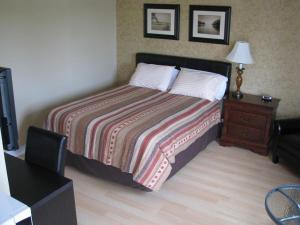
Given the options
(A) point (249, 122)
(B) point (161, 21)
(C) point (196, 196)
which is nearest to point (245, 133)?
(A) point (249, 122)

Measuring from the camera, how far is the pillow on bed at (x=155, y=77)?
4.25m

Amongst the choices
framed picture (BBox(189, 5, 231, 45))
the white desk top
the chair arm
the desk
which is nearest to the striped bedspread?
the chair arm

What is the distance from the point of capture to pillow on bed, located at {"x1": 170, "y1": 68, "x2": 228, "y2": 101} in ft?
12.8

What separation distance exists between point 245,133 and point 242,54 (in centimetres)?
92

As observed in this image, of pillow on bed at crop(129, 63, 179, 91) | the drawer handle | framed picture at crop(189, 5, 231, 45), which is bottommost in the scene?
the drawer handle

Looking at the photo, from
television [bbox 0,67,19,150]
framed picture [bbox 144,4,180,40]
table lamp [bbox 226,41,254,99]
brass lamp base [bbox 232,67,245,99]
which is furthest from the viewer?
framed picture [bbox 144,4,180,40]

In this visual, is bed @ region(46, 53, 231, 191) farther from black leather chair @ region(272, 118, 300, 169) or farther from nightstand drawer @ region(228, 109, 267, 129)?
black leather chair @ region(272, 118, 300, 169)

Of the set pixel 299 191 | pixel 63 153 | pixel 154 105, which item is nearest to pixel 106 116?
pixel 154 105

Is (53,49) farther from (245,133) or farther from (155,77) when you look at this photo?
(245,133)

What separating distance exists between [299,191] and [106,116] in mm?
1854

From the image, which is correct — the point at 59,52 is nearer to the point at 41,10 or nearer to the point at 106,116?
the point at 41,10

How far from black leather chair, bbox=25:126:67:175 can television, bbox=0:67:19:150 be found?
102 cm

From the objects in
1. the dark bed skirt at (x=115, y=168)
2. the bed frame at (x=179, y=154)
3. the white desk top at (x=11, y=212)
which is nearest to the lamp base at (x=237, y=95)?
the bed frame at (x=179, y=154)

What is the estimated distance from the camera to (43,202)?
1.67 metres
